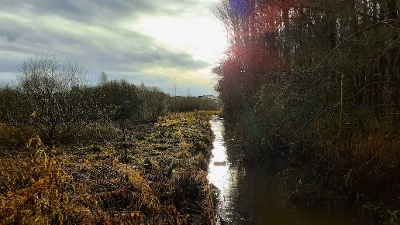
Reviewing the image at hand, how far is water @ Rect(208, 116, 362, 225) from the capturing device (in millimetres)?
7426

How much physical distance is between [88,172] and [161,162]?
2.92m

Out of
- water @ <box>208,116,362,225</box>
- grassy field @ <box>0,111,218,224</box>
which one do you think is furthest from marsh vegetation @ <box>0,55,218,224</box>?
water @ <box>208,116,362,225</box>

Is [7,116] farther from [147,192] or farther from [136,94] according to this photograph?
[147,192]

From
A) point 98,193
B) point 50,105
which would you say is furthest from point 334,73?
point 50,105

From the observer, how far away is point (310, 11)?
10219 millimetres

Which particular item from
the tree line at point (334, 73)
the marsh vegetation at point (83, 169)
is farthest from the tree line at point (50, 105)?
the tree line at point (334, 73)

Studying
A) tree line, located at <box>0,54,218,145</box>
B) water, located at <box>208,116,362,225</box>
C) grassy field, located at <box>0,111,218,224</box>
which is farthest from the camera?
tree line, located at <box>0,54,218,145</box>

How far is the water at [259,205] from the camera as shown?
24.4 feet

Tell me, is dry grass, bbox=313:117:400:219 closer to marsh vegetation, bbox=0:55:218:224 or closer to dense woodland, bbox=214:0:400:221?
dense woodland, bbox=214:0:400:221

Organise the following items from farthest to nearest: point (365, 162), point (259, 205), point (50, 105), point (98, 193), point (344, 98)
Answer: point (50, 105)
point (344, 98)
point (259, 205)
point (365, 162)
point (98, 193)

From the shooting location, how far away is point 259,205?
8453mm

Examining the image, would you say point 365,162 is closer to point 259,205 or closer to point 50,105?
point 259,205

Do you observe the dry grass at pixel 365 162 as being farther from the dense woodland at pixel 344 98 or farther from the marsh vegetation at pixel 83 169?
the marsh vegetation at pixel 83 169

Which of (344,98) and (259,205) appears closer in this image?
(259,205)
